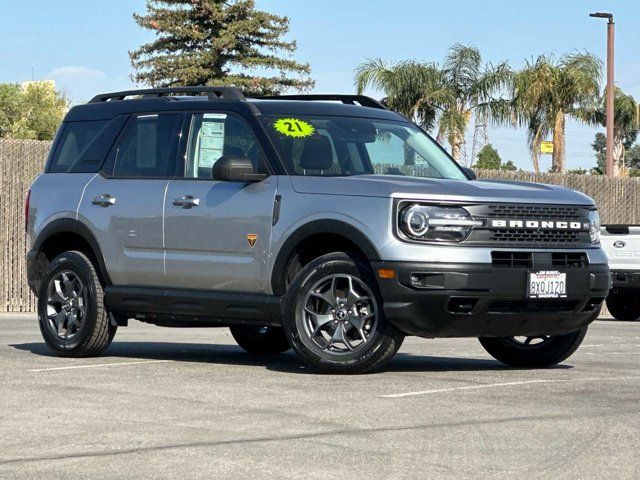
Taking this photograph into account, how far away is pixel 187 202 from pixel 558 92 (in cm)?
3192

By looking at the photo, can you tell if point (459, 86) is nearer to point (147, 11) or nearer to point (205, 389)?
point (147, 11)

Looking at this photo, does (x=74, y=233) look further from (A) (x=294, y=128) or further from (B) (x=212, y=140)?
(A) (x=294, y=128)

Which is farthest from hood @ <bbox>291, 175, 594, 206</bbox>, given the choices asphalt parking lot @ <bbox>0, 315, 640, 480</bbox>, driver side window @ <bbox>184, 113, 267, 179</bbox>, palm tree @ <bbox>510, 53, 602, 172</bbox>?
palm tree @ <bbox>510, 53, 602, 172</bbox>

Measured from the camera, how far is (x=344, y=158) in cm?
1077

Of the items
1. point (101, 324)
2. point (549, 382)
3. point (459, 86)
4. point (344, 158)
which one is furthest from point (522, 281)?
point (459, 86)

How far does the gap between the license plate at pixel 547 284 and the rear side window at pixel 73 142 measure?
151 inches

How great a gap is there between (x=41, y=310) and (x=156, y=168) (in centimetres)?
151

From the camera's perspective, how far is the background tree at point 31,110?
84588mm

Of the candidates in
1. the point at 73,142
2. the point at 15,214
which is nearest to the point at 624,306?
the point at 15,214

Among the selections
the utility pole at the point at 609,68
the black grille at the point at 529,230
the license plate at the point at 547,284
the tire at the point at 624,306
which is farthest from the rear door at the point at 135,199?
the utility pole at the point at 609,68

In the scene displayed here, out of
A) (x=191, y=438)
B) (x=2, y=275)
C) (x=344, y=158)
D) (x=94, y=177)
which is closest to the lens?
(x=191, y=438)

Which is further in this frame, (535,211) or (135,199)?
(135,199)

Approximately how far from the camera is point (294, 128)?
1087 centimetres

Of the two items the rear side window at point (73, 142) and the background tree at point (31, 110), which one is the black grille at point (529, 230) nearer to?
the rear side window at point (73, 142)
